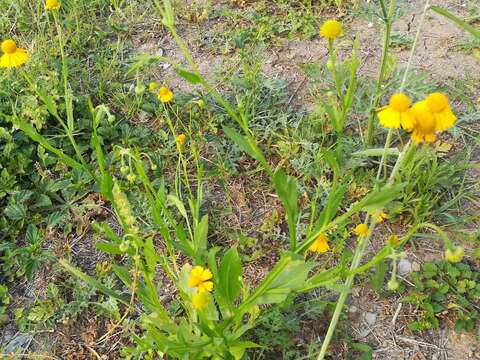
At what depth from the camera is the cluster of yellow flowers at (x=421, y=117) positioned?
1.00m

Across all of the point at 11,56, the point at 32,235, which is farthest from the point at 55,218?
the point at 11,56

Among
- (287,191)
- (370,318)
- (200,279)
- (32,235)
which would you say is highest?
(287,191)

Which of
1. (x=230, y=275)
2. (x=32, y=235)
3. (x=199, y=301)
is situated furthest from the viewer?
(x=32, y=235)

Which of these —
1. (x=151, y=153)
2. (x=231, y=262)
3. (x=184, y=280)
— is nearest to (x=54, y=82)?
(x=151, y=153)

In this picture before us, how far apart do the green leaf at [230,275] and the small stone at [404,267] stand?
707 millimetres

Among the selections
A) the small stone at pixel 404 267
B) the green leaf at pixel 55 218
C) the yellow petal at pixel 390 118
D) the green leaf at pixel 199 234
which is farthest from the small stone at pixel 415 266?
the green leaf at pixel 55 218

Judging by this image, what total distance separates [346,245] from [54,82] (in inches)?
54.8

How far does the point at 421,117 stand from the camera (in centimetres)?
101

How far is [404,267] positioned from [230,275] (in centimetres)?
76

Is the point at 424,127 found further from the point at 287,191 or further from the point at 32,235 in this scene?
the point at 32,235

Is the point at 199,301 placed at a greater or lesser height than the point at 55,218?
greater

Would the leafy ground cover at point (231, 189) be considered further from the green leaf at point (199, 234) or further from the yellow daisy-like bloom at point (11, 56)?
the yellow daisy-like bloom at point (11, 56)

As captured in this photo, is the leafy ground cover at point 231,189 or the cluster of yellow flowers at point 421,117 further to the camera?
the leafy ground cover at point 231,189

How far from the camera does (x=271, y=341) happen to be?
1604 millimetres
